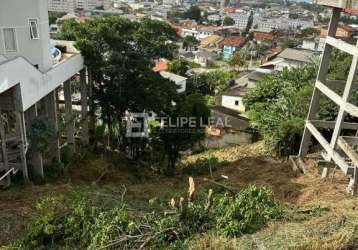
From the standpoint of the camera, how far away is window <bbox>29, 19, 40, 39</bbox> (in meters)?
11.2

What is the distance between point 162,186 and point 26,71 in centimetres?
537

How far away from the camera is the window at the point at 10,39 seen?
432 inches

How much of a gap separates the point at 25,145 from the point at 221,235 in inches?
290

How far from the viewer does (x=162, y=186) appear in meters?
11.4

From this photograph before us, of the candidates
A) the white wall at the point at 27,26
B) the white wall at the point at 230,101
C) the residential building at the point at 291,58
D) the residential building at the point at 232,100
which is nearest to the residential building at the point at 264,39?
the residential building at the point at 291,58

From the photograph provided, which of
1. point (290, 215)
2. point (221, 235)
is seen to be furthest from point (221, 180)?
point (221, 235)

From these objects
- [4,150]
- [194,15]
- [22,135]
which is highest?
[22,135]

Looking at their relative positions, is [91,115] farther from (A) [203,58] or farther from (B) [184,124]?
(A) [203,58]

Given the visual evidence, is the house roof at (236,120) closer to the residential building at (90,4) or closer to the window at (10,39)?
the window at (10,39)

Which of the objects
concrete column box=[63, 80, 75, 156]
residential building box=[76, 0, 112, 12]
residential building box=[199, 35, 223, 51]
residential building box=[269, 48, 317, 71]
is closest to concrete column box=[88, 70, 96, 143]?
concrete column box=[63, 80, 75, 156]

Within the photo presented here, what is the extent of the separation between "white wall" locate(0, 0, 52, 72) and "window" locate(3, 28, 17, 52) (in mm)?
99

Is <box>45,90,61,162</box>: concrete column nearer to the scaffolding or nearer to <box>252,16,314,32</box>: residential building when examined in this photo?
the scaffolding

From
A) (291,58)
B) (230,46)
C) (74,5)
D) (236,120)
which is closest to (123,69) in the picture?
(236,120)

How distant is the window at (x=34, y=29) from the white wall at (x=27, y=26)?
96 mm
